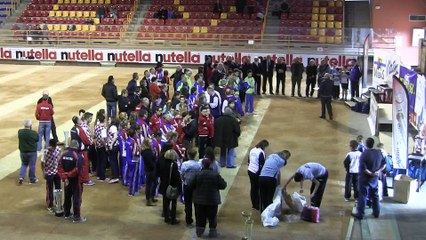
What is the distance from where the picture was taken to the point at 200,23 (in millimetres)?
35562

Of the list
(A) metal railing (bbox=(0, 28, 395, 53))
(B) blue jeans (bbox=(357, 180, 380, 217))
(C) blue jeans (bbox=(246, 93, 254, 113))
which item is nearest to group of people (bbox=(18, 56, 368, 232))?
(B) blue jeans (bbox=(357, 180, 380, 217))

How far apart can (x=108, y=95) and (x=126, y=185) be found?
17.0 feet

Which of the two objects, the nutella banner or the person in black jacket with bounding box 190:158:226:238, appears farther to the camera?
the nutella banner

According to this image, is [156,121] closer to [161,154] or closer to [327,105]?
[161,154]

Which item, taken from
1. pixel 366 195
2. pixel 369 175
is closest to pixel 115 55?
pixel 366 195

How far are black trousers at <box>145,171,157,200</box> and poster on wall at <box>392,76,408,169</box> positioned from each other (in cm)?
524

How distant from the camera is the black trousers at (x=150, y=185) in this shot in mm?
12000

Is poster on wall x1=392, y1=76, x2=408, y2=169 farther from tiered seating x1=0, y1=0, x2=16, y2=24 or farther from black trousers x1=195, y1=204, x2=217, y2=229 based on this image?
tiered seating x1=0, y1=0, x2=16, y2=24

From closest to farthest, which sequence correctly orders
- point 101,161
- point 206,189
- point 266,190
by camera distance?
point 206,189 < point 266,190 < point 101,161

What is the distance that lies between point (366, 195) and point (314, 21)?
2391cm

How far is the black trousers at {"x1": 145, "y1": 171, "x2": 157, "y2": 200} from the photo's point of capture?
1200 centimetres

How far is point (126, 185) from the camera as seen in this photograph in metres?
13.4

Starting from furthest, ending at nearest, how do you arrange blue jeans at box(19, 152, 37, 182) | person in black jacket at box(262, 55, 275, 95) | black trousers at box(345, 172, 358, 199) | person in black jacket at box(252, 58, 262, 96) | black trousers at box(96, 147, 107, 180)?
person in black jacket at box(262, 55, 275, 95) → person in black jacket at box(252, 58, 262, 96) → black trousers at box(96, 147, 107, 180) → blue jeans at box(19, 152, 37, 182) → black trousers at box(345, 172, 358, 199)

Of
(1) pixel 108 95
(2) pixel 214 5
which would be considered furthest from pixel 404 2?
(1) pixel 108 95
